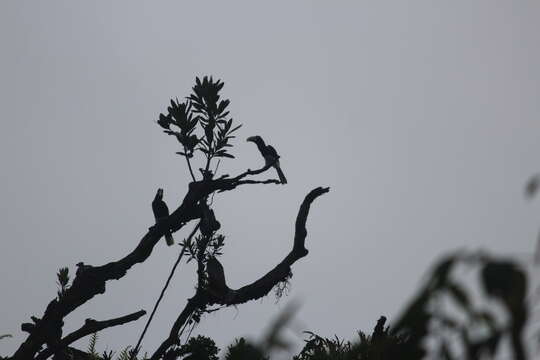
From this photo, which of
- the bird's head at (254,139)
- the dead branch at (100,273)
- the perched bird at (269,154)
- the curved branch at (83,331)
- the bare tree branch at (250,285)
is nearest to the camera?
the curved branch at (83,331)

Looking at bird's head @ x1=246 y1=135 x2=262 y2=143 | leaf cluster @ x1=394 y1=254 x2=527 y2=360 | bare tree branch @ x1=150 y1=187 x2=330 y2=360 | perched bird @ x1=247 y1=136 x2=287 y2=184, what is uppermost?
bird's head @ x1=246 y1=135 x2=262 y2=143

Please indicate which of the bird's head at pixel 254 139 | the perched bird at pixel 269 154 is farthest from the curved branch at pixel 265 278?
the bird's head at pixel 254 139

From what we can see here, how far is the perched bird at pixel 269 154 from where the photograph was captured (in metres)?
10.9

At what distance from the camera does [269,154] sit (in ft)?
40.1

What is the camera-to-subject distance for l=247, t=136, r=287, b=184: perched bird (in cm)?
1089

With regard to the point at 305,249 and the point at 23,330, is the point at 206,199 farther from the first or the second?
the point at 23,330

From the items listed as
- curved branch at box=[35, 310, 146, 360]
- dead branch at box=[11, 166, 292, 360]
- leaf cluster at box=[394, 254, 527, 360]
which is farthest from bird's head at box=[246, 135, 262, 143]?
leaf cluster at box=[394, 254, 527, 360]

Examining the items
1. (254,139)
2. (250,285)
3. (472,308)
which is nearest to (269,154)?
(254,139)

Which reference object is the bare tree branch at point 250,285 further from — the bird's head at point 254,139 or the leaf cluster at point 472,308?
the bird's head at point 254,139

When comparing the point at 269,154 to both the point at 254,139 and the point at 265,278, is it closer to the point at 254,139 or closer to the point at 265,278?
the point at 254,139

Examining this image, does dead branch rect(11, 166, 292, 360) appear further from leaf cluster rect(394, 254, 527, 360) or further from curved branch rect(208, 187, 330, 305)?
leaf cluster rect(394, 254, 527, 360)

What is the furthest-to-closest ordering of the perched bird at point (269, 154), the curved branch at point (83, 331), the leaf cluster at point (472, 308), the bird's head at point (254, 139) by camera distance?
the bird's head at point (254, 139)
the perched bird at point (269, 154)
the curved branch at point (83, 331)
the leaf cluster at point (472, 308)

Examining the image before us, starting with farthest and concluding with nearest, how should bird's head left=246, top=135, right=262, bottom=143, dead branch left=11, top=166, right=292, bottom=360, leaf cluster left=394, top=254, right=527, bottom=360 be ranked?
bird's head left=246, top=135, right=262, bottom=143 → dead branch left=11, top=166, right=292, bottom=360 → leaf cluster left=394, top=254, right=527, bottom=360

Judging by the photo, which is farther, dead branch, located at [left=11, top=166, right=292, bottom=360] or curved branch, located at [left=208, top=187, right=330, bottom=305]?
curved branch, located at [left=208, top=187, right=330, bottom=305]
